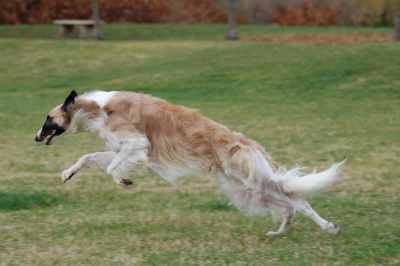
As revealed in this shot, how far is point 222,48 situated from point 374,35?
25.2 ft

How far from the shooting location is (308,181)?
7.10 m

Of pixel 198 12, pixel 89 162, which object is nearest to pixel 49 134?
pixel 89 162

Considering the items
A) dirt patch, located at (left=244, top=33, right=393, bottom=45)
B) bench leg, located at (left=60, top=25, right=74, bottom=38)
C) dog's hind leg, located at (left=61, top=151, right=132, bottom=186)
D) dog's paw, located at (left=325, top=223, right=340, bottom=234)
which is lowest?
bench leg, located at (left=60, top=25, right=74, bottom=38)

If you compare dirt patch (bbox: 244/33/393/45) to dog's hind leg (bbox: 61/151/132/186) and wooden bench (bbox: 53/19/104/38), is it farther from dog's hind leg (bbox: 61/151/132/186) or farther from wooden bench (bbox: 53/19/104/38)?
dog's hind leg (bbox: 61/151/132/186)

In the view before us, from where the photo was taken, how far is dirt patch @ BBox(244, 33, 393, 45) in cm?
2753

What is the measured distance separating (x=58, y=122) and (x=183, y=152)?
1.50 metres

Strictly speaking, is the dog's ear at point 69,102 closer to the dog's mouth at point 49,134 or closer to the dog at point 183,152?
the dog at point 183,152

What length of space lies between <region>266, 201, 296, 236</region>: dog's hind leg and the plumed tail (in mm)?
289

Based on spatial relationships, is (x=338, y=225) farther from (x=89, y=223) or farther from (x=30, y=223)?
(x=30, y=223)

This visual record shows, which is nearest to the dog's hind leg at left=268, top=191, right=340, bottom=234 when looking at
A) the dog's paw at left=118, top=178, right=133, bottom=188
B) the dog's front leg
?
the dog's paw at left=118, top=178, right=133, bottom=188

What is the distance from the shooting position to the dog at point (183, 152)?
7145 mm

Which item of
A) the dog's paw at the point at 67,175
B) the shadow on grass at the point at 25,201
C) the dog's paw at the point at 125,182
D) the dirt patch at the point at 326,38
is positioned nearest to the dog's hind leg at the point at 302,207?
the dog's paw at the point at 125,182

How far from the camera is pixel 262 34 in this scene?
31594mm

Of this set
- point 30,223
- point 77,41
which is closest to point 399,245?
point 30,223
